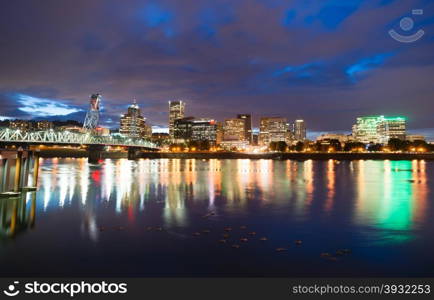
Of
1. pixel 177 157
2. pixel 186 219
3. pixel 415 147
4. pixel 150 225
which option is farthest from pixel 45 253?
pixel 415 147

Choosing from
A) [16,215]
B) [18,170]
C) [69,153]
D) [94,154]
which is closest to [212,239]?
[16,215]

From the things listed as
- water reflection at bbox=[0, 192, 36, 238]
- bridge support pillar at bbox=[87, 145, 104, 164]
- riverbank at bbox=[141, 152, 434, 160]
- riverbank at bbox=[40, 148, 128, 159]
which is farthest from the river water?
riverbank at bbox=[40, 148, 128, 159]

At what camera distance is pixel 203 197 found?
2577 cm

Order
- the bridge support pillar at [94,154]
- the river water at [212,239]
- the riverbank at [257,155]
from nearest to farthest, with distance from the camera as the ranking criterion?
the river water at [212,239] → the bridge support pillar at [94,154] → the riverbank at [257,155]

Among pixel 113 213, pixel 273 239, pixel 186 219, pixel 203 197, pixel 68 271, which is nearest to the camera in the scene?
pixel 68 271

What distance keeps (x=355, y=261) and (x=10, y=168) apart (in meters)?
22.3

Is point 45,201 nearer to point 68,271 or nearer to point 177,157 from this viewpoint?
point 68,271

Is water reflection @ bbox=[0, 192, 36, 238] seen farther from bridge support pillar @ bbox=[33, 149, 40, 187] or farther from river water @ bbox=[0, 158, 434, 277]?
bridge support pillar @ bbox=[33, 149, 40, 187]

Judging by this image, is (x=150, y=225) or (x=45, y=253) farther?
(x=150, y=225)

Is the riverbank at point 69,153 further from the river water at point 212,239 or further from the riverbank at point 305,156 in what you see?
the river water at point 212,239

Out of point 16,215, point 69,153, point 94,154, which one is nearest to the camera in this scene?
point 16,215

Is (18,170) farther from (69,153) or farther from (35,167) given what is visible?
(69,153)

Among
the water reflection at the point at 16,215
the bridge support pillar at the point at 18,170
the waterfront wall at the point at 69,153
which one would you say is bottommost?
the water reflection at the point at 16,215

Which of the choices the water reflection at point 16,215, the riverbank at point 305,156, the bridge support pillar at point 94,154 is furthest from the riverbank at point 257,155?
the water reflection at point 16,215
